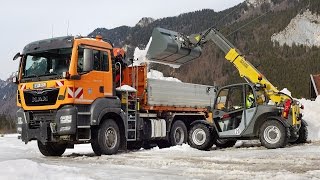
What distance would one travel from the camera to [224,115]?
14.5m

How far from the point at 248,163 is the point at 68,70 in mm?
5182

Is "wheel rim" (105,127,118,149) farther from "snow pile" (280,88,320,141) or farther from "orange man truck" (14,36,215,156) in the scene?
"snow pile" (280,88,320,141)

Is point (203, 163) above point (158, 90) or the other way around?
the other way around

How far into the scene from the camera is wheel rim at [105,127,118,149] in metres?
12.6

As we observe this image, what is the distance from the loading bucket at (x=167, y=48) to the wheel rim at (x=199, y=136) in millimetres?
2810

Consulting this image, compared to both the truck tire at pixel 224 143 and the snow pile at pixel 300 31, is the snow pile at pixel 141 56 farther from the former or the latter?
the snow pile at pixel 300 31

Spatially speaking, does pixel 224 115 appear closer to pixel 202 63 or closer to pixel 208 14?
pixel 202 63

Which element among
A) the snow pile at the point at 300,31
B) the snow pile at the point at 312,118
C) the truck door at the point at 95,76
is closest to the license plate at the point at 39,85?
the truck door at the point at 95,76

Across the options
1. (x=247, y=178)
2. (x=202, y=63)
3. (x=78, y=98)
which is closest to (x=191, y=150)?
(x=78, y=98)

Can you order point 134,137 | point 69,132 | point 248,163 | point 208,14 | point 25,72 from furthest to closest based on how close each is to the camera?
point 208,14 < point 134,137 < point 25,72 < point 69,132 < point 248,163

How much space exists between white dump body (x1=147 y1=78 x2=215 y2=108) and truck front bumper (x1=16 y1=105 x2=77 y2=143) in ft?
11.4

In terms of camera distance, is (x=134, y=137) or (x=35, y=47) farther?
(x=134, y=137)

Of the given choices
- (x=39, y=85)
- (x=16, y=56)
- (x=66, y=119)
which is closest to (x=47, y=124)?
(x=66, y=119)

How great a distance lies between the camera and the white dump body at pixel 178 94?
14.6 m
